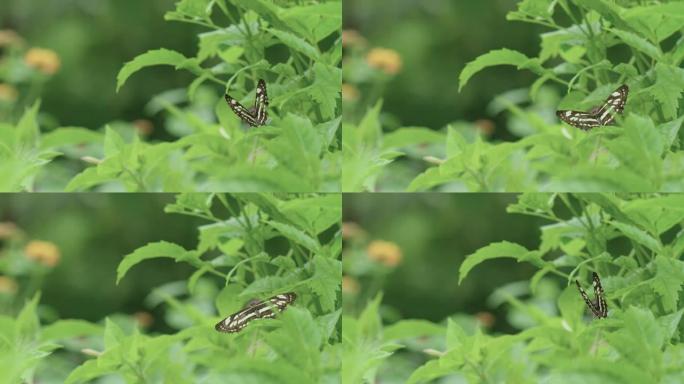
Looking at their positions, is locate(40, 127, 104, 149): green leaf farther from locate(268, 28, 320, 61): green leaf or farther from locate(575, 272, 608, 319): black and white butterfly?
locate(575, 272, 608, 319): black and white butterfly

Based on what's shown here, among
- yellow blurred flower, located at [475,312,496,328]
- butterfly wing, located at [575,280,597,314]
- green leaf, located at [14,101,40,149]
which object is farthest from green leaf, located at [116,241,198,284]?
butterfly wing, located at [575,280,597,314]

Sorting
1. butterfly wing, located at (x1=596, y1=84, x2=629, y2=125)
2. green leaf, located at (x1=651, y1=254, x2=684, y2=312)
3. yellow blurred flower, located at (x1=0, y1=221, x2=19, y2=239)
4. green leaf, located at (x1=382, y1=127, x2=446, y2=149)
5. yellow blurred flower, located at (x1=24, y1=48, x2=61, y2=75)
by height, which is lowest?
green leaf, located at (x1=651, y1=254, x2=684, y2=312)

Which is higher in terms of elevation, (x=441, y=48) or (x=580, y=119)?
(x=441, y=48)

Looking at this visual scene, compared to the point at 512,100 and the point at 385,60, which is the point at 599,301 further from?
the point at 385,60

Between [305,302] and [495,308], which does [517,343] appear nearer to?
[495,308]

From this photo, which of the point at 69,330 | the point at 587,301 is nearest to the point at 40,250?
the point at 69,330

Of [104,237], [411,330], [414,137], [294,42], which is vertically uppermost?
[294,42]
